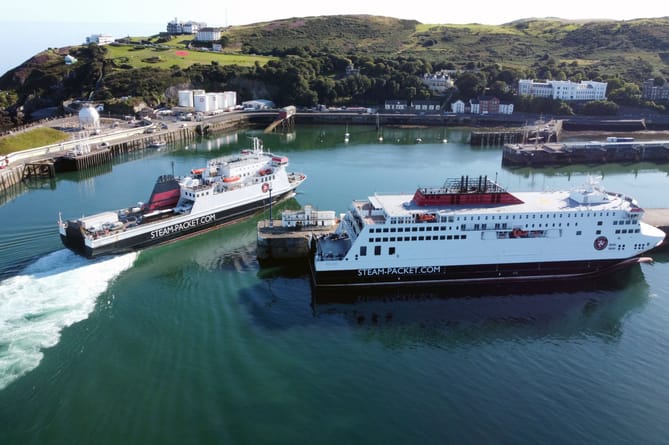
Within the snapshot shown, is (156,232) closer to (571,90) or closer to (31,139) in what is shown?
(31,139)

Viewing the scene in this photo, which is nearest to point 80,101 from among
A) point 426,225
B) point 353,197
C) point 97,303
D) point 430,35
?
point 353,197

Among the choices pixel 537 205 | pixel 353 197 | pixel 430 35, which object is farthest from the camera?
pixel 430 35

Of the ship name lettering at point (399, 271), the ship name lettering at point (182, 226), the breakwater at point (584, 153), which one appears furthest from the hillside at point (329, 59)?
the ship name lettering at point (399, 271)

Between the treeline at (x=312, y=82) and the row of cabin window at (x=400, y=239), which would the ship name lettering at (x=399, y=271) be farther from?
the treeline at (x=312, y=82)

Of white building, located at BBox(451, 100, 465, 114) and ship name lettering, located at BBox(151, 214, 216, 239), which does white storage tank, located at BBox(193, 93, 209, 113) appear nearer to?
white building, located at BBox(451, 100, 465, 114)

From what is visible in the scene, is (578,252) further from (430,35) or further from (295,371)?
(430,35)

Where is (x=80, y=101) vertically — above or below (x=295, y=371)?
above

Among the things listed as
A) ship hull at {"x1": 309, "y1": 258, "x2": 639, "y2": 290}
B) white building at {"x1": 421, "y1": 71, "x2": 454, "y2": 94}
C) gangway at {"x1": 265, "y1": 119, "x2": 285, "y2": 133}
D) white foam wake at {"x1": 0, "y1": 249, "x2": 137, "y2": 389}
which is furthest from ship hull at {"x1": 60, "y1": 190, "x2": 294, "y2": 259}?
white building at {"x1": 421, "y1": 71, "x2": 454, "y2": 94}
